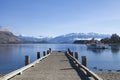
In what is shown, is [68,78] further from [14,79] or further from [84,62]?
[84,62]

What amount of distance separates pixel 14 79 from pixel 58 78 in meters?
2.96

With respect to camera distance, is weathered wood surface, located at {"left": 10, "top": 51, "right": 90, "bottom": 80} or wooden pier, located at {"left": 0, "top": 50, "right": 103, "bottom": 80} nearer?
wooden pier, located at {"left": 0, "top": 50, "right": 103, "bottom": 80}

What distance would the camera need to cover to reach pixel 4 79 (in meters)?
14.2

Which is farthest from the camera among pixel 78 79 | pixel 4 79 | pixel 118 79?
pixel 118 79

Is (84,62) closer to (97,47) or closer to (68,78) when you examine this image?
(68,78)

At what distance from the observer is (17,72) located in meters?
17.9

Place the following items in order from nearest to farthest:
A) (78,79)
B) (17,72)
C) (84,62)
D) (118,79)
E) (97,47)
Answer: (78,79)
(17,72)
(118,79)
(84,62)
(97,47)

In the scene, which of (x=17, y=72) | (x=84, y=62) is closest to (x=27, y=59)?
(x=84, y=62)

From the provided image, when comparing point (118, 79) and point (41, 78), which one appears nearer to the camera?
point (41, 78)

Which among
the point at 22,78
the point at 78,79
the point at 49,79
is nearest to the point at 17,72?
the point at 22,78

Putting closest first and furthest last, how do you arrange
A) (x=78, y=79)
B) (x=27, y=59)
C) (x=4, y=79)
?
(x=4, y=79) → (x=78, y=79) → (x=27, y=59)

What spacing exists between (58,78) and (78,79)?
1.40m

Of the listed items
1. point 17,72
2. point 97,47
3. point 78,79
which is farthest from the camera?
point 97,47

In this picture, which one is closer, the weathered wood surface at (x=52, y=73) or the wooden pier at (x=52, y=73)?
the wooden pier at (x=52, y=73)
